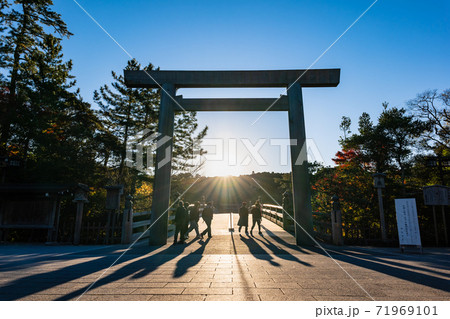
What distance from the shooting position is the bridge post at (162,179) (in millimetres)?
7348

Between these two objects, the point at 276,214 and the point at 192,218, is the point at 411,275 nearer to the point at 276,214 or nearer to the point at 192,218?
the point at 192,218

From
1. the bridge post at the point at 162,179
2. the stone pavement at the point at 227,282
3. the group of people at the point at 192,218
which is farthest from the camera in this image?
the group of people at the point at 192,218

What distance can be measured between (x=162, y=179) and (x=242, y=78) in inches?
182

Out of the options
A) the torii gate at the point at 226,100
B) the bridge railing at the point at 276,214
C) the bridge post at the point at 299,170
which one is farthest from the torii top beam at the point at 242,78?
the bridge railing at the point at 276,214

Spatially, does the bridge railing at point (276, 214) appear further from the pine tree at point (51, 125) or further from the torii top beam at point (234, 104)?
the pine tree at point (51, 125)

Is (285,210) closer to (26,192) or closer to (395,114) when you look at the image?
(26,192)

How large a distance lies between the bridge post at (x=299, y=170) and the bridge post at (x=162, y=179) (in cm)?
427

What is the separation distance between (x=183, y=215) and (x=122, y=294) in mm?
5404

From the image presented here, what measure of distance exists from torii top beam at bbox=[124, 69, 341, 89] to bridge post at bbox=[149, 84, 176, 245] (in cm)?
75

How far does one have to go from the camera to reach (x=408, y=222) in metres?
6.67

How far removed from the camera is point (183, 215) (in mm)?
7992

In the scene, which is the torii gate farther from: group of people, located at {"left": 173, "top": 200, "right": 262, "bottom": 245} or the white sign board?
the white sign board

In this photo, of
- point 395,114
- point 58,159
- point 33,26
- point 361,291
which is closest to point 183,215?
point 361,291

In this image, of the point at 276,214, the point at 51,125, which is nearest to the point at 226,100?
the point at 276,214
